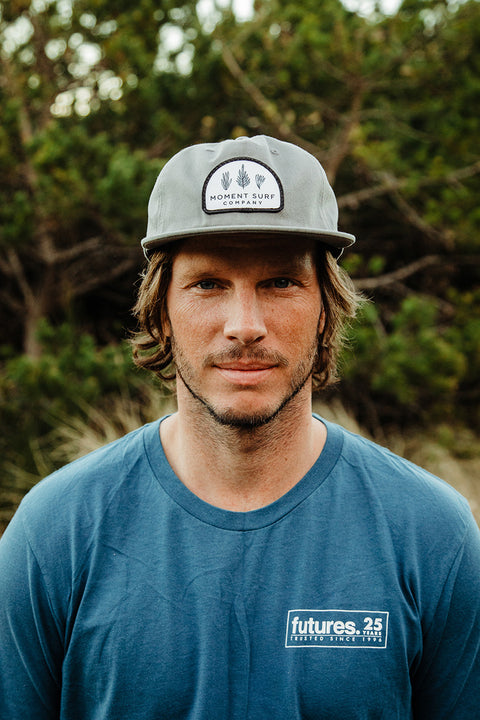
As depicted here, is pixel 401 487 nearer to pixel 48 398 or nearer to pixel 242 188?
pixel 242 188

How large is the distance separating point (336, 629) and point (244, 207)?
3.70 feet

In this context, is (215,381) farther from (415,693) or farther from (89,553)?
(415,693)

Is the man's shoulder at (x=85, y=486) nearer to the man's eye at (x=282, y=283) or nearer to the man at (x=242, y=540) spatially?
the man at (x=242, y=540)

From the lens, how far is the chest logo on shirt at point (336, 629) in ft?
5.19

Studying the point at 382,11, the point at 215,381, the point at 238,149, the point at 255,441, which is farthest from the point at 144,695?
the point at 382,11

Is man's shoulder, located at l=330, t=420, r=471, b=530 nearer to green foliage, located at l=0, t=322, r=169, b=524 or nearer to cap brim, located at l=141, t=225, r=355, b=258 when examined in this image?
cap brim, located at l=141, t=225, r=355, b=258

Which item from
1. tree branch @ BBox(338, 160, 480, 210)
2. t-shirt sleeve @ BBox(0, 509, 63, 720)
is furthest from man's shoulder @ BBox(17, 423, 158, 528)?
tree branch @ BBox(338, 160, 480, 210)

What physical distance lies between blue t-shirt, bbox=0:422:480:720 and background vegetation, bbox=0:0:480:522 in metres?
4.00

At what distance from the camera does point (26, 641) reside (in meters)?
1.67

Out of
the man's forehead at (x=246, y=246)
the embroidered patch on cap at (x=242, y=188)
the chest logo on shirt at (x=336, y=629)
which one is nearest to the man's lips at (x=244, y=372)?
the man's forehead at (x=246, y=246)

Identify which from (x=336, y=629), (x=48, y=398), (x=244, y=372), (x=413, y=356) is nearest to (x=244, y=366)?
(x=244, y=372)

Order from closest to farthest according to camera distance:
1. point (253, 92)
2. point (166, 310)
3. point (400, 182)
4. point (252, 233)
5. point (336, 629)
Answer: point (336, 629), point (252, 233), point (166, 310), point (253, 92), point (400, 182)

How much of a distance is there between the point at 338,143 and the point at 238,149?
6.09 metres

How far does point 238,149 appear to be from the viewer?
1.78 metres
